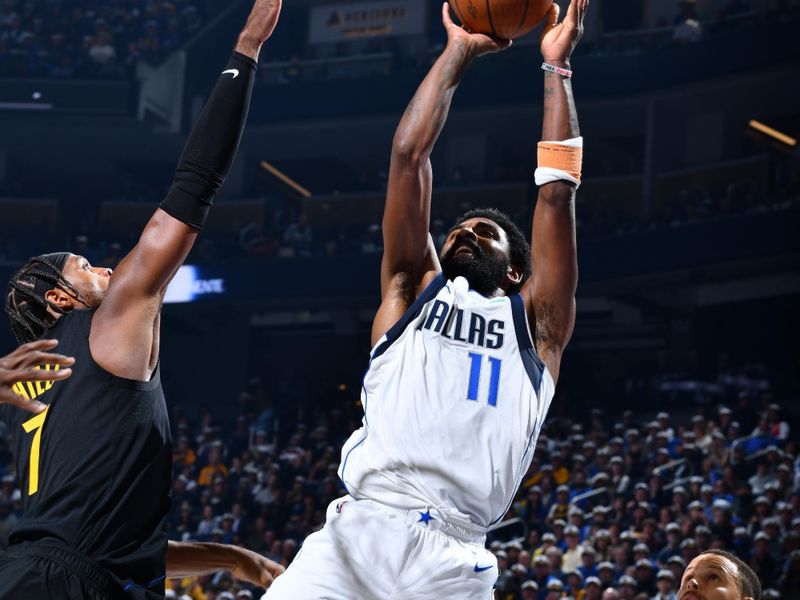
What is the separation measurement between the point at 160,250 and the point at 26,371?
1.81 ft

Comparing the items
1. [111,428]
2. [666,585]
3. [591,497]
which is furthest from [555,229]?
[591,497]

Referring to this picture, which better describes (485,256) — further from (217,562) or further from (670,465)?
(670,465)

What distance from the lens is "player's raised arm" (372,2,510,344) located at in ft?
10.9

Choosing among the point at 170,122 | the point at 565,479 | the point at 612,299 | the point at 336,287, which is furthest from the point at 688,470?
the point at 170,122

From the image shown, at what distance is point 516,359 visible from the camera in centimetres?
320

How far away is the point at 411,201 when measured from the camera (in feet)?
10.9

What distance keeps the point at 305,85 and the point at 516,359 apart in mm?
20372

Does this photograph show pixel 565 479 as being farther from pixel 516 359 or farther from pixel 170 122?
pixel 170 122

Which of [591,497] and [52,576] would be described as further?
[591,497]

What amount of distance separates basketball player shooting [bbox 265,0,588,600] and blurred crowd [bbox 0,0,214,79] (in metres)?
20.9

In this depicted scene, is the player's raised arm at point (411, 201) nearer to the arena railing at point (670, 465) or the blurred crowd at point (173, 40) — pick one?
the arena railing at point (670, 465)

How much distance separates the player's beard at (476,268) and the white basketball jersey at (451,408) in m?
0.05

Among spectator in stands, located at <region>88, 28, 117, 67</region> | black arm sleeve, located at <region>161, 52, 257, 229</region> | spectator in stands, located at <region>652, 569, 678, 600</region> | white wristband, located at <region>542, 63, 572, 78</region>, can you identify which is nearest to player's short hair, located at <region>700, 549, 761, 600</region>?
white wristband, located at <region>542, 63, 572, 78</region>

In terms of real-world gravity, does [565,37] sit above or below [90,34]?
below
